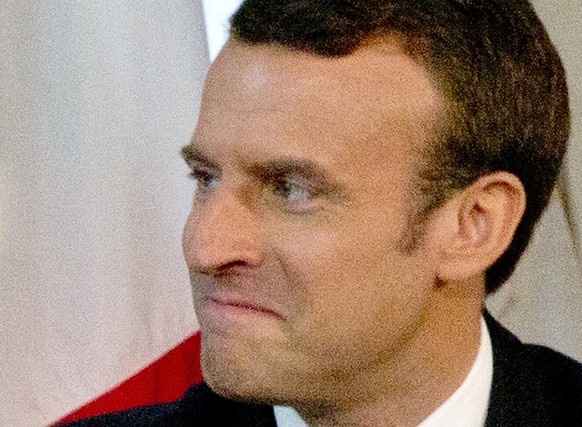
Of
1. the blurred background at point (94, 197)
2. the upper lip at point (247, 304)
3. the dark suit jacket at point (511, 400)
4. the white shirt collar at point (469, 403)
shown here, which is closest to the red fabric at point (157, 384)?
the blurred background at point (94, 197)

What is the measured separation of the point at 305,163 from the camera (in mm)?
716

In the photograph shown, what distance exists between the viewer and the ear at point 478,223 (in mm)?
780

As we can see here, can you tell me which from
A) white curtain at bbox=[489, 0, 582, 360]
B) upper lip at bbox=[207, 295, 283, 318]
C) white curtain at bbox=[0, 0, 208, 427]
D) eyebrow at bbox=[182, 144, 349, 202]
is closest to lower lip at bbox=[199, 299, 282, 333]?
upper lip at bbox=[207, 295, 283, 318]

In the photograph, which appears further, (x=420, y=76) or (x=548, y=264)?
(x=548, y=264)

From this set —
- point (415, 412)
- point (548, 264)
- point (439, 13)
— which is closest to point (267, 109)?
point (439, 13)

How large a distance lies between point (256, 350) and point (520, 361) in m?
0.30

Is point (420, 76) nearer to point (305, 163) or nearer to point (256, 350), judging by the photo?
point (305, 163)

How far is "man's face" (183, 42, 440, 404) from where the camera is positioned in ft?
2.36

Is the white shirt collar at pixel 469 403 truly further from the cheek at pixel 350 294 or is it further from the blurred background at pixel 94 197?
the blurred background at pixel 94 197

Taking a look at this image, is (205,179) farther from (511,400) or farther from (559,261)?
(559,261)

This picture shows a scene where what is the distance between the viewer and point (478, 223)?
79cm

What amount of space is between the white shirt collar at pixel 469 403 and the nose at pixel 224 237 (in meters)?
0.22

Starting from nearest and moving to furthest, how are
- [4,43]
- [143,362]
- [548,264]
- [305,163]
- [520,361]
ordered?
[305,163] → [520,361] → [4,43] → [143,362] → [548,264]

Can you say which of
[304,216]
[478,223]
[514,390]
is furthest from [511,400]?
[304,216]
